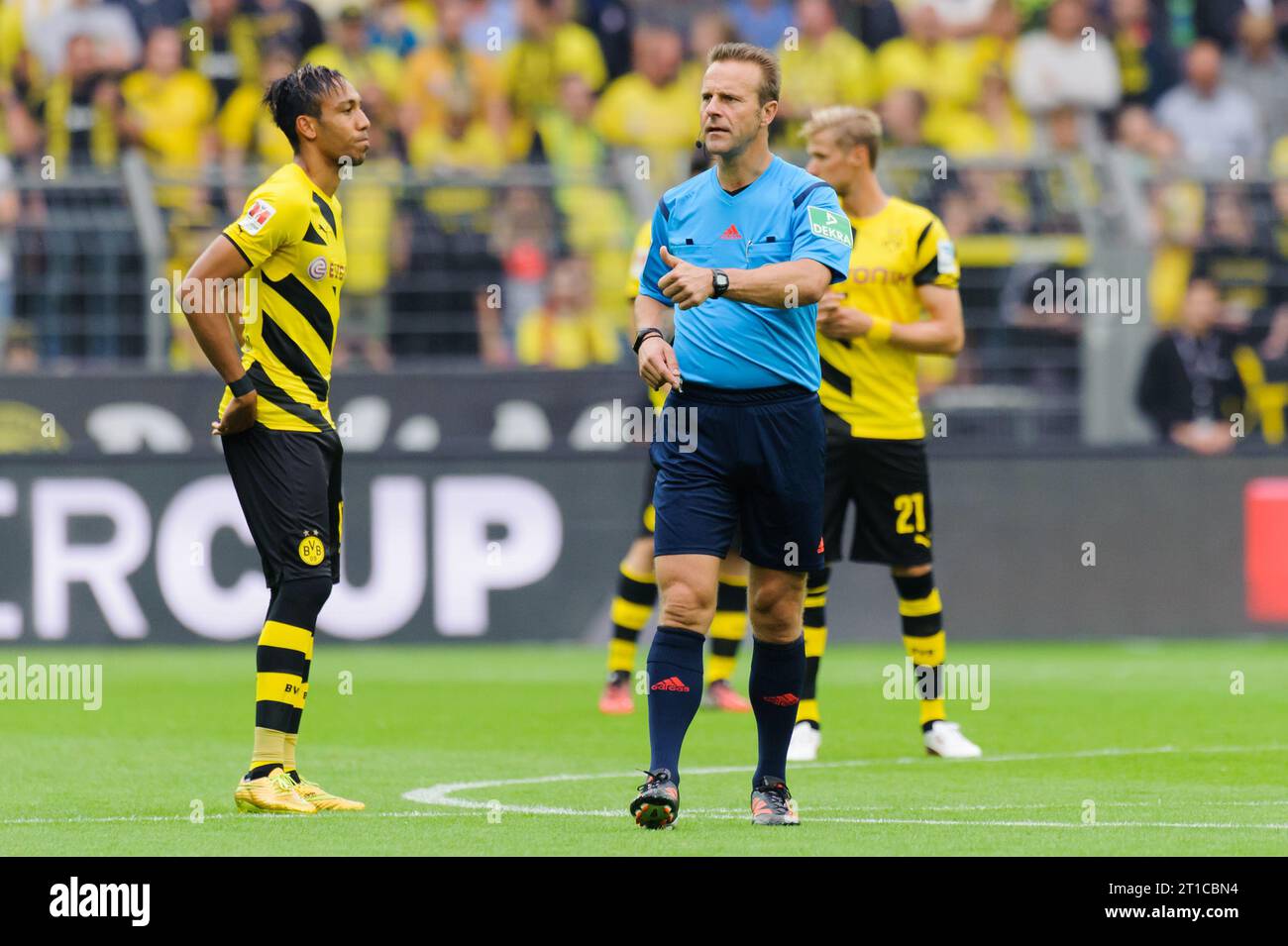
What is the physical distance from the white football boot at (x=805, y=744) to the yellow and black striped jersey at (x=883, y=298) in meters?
1.21

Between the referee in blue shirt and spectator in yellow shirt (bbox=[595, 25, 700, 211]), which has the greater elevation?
spectator in yellow shirt (bbox=[595, 25, 700, 211])

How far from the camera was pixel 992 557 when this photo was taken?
47.3ft

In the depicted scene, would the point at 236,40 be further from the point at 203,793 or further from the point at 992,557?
the point at 203,793

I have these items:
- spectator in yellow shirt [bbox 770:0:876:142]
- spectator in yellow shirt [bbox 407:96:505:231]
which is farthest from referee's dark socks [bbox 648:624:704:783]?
Result: spectator in yellow shirt [bbox 770:0:876:142]

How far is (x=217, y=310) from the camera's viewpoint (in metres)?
7.11

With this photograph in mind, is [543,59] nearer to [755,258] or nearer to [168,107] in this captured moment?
[168,107]

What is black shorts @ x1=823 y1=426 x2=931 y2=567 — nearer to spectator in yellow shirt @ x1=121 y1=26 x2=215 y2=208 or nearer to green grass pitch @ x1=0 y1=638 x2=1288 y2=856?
green grass pitch @ x1=0 y1=638 x2=1288 y2=856

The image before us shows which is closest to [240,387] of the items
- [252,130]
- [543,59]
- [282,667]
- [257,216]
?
[257,216]

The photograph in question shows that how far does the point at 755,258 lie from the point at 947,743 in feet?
9.57

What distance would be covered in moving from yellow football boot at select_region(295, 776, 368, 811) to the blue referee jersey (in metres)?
1.75

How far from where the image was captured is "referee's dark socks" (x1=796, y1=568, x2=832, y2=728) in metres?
9.05

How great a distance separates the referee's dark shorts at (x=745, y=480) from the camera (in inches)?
266
